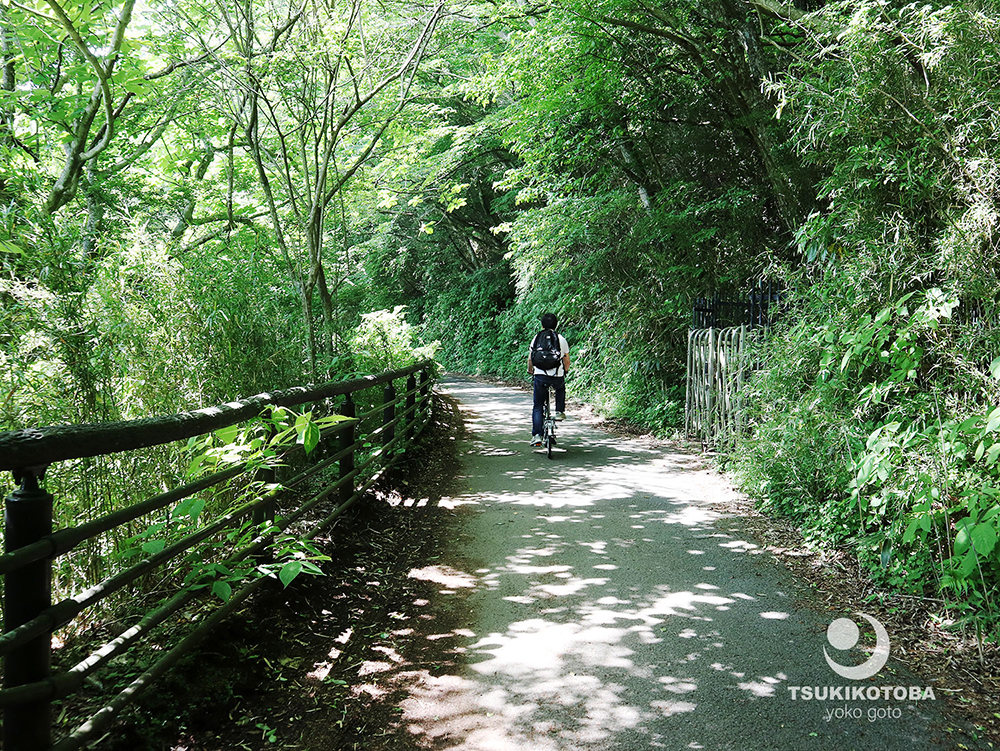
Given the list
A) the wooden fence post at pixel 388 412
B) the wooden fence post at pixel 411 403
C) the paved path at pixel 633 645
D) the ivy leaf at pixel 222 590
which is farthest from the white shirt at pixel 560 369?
the ivy leaf at pixel 222 590

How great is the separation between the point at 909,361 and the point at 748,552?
2.01 m

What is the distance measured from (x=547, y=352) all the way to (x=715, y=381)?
244 centimetres

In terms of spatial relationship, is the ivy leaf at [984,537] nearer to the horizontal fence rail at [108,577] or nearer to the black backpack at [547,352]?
the horizontal fence rail at [108,577]

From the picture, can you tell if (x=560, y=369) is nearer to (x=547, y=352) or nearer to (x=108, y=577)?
(x=547, y=352)

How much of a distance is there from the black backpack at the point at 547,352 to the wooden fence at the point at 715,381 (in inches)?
84.9

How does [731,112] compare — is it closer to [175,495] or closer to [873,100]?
[873,100]

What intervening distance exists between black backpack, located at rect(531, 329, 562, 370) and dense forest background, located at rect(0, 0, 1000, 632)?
2.74m

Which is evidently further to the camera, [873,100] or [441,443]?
[441,443]

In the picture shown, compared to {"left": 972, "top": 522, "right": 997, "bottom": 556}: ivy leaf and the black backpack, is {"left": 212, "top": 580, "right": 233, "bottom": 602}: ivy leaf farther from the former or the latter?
the black backpack

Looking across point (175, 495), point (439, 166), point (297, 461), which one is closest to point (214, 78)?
point (297, 461)

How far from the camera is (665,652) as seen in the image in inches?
155

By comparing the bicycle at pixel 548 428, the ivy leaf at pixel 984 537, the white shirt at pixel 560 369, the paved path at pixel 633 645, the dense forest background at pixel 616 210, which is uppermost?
the dense forest background at pixel 616 210

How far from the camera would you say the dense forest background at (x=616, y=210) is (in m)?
4.09

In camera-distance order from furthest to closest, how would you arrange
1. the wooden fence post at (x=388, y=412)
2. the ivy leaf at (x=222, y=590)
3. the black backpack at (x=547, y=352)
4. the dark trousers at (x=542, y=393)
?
the black backpack at (x=547, y=352) < the dark trousers at (x=542, y=393) < the wooden fence post at (x=388, y=412) < the ivy leaf at (x=222, y=590)
